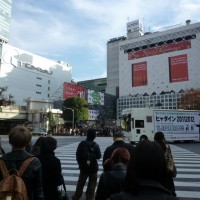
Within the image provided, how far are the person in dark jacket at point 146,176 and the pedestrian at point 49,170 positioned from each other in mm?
2418

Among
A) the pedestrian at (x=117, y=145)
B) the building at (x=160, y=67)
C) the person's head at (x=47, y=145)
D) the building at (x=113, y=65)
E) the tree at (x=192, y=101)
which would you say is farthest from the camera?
the building at (x=113, y=65)

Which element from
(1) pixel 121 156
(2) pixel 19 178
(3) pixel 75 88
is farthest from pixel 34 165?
(3) pixel 75 88

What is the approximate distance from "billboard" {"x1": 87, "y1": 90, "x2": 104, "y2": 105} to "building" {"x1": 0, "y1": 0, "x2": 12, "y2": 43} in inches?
1360

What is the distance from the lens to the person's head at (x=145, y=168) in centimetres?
193

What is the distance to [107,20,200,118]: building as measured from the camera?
90688 millimetres

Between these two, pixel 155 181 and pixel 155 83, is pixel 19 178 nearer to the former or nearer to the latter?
pixel 155 181

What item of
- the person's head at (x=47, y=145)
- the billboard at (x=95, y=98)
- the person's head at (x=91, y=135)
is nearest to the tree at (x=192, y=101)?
the billboard at (x=95, y=98)

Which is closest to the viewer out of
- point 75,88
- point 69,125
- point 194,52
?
point 69,125

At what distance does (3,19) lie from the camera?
10038cm

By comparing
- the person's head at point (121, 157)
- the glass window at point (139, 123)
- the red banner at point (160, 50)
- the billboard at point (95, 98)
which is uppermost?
the red banner at point (160, 50)

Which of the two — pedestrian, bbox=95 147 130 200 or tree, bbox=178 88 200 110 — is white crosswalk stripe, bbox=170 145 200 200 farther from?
tree, bbox=178 88 200 110

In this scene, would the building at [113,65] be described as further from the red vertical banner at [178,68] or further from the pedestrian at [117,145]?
the pedestrian at [117,145]

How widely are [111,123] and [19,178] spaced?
81.4 m

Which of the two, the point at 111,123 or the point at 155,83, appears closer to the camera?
the point at 111,123
